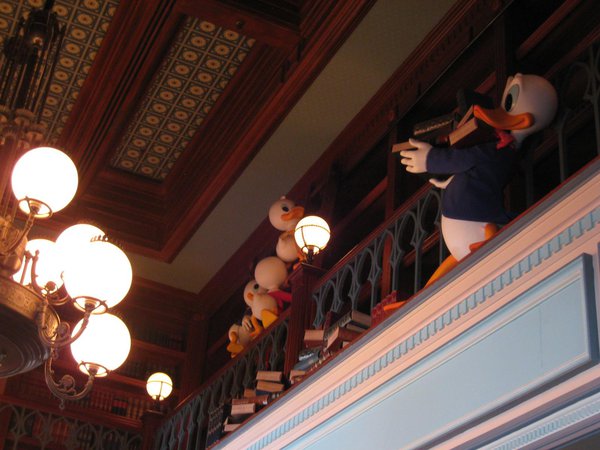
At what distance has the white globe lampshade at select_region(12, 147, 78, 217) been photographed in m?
4.62

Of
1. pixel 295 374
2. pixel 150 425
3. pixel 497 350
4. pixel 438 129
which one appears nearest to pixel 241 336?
pixel 150 425

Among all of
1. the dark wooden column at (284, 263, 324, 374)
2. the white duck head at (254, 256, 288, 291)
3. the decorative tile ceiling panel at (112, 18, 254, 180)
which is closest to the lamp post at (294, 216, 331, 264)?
the dark wooden column at (284, 263, 324, 374)

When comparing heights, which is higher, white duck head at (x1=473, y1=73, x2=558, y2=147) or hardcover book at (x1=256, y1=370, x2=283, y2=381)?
white duck head at (x1=473, y1=73, x2=558, y2=147)

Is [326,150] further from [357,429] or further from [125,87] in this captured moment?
[357,429]

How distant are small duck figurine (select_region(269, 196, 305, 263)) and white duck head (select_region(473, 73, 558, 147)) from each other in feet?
9.99

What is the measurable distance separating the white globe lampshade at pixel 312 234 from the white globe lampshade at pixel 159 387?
8.50 ft

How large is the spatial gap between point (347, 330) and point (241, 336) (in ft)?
8.55

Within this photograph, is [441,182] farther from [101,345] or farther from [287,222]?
[287,222]

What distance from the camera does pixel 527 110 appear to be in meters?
4.46

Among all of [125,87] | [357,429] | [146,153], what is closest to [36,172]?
[357,429]

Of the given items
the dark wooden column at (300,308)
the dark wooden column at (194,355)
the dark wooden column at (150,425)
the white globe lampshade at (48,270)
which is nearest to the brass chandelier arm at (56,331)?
the white globe lampshade at (48,270)

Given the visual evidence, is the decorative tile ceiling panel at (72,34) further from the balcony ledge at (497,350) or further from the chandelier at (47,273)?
the balcony ledge at (497,350)

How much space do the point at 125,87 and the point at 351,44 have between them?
1739 mm

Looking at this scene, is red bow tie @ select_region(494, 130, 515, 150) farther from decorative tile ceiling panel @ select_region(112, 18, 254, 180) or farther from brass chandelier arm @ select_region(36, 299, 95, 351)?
decorative tile ceiling panel @ select_region(112, 18, 254, 180)
